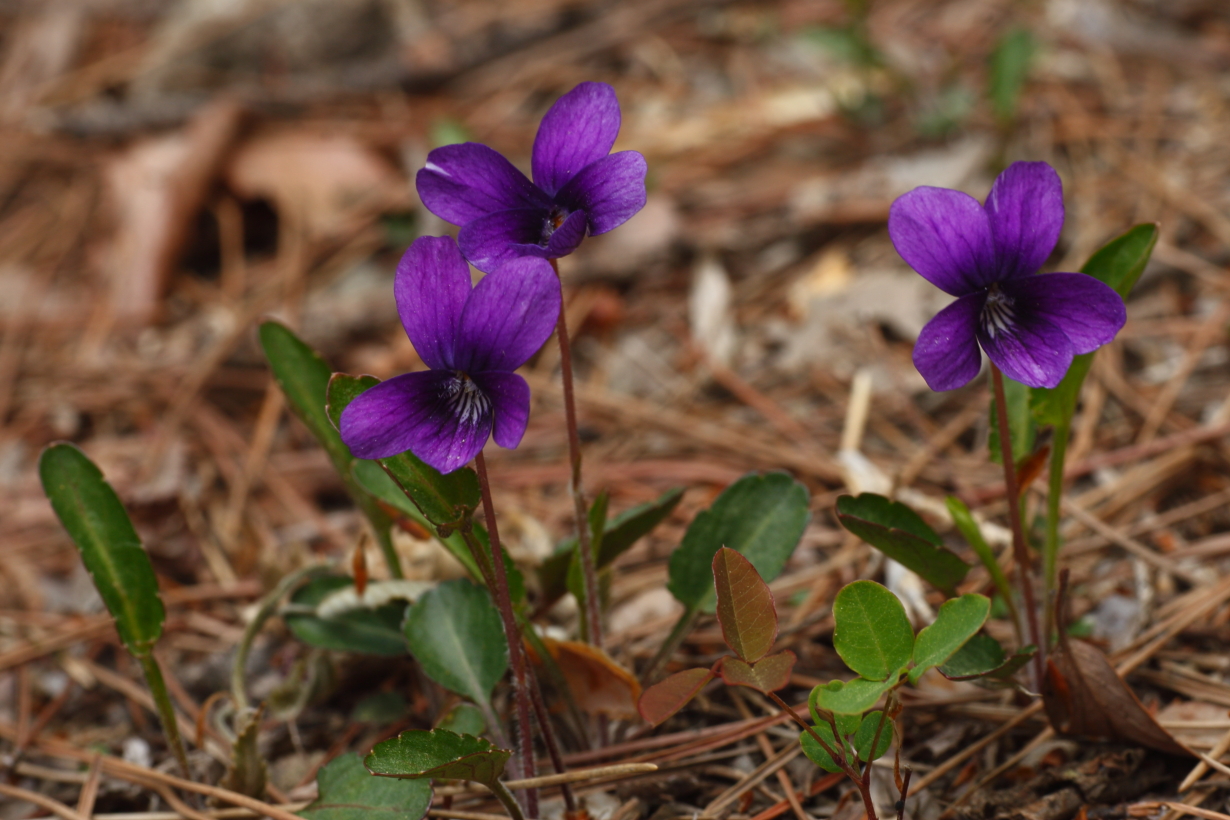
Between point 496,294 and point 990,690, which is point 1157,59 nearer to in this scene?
point 990,690

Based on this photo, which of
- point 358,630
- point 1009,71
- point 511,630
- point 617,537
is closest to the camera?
point 511,630

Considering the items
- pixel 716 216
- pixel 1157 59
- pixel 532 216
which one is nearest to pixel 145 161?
pixel 716 216

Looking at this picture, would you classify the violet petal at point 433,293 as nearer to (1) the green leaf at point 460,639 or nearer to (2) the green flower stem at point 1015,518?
(1) the green leaf at point 460,639

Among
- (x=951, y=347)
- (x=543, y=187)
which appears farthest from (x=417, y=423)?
(x=951, y=347)

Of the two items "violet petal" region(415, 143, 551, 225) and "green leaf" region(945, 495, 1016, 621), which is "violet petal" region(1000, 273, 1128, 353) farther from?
"violet petal" region(415, 143, 551, 225)

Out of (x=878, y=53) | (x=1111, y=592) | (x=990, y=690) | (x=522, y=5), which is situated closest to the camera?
(x=990, y=690)

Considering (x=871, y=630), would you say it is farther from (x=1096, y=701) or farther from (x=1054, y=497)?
(x=1054, y=497)

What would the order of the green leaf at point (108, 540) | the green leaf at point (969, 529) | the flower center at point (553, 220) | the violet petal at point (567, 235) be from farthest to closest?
1. the green leaf at point (108, 540)
2. the green leaf at point (969, 529)
3. the flower center at point (553, 220)
4. the violet petal at point (567, 235)

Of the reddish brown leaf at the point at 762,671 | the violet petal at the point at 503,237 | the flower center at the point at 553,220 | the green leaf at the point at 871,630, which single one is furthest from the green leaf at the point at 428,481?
the green leaf at the point at 871,630
